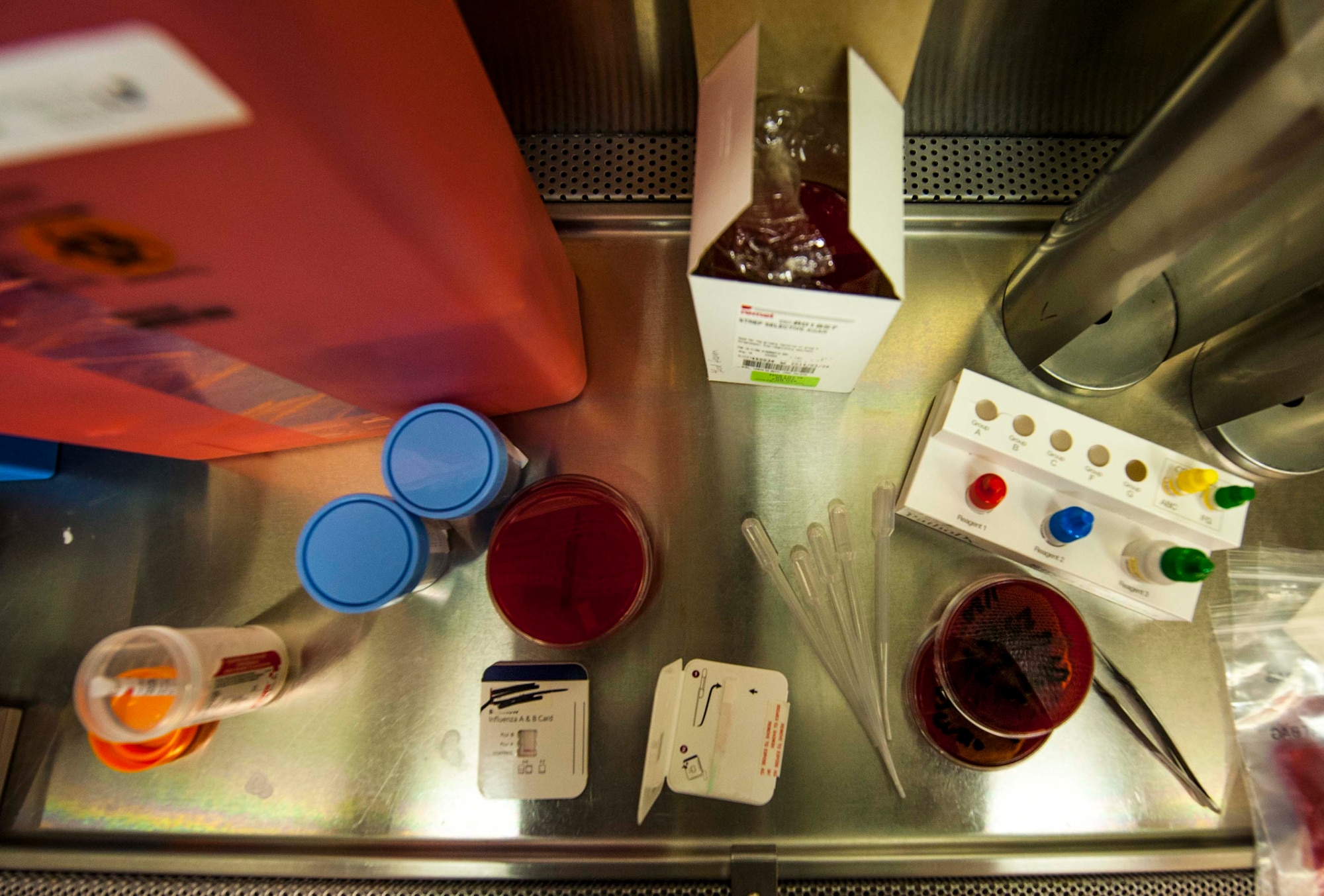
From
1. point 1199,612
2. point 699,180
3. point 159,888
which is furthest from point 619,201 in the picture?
point 159,888

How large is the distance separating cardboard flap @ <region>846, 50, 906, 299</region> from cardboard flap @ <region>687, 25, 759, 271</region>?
0.09 metres

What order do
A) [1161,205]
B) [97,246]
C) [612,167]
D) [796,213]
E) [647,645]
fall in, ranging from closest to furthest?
[97,246]
[1161,205]
[796,213]
[647,645]
[612,167]

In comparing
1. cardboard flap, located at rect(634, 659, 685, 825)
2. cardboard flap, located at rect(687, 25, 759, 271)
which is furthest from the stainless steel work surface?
cardboard flap, located at rect(687, 25, 759, 271)

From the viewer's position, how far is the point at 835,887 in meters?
0.71

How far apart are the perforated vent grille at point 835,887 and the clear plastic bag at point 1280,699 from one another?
0.05m

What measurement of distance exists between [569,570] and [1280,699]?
33.0 inches

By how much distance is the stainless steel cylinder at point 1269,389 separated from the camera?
25.1 inches

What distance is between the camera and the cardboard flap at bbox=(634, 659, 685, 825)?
723mm

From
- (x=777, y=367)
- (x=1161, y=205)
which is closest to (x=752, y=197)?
(x=777, y=367)

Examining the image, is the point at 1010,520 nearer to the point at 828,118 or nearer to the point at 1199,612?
the point at 1199,612

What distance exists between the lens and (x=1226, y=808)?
73 centimetres

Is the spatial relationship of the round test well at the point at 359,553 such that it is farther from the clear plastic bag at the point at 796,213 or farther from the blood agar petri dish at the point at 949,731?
the blood agar petri dish at the point at 949,731

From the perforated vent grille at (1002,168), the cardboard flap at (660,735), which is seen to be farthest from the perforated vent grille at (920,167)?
the cardboard flap at (660,735)

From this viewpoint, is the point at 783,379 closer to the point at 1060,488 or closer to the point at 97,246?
the point at 1060,488
